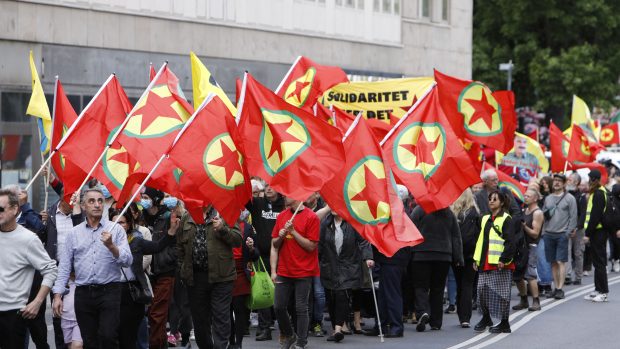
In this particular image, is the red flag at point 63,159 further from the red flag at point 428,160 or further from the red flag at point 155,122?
the red flag at point 428,160

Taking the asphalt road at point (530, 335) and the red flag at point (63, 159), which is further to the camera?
the asphalt road at point (530, 335)

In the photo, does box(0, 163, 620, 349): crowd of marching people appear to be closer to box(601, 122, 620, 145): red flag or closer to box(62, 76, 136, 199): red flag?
box(62, 76, 136, 199): red flag

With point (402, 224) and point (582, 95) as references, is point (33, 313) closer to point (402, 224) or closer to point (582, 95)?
point (402, 224)

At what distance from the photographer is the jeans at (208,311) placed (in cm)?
1215

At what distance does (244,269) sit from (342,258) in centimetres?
135

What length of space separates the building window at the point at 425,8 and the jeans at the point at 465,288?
987 inches

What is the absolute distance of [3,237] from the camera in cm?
978

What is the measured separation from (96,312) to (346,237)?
452 centimetres

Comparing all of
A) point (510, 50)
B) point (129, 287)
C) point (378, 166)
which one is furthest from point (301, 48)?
point (129, 287)

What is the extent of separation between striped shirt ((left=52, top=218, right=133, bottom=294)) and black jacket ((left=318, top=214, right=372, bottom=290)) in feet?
14.1

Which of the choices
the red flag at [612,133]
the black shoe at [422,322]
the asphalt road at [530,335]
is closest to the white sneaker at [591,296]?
the asphalt road at [530,335]

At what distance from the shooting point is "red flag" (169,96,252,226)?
1165 centimetres

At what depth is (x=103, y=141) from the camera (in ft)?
45.9

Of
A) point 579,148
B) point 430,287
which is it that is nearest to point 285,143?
point 430,287
